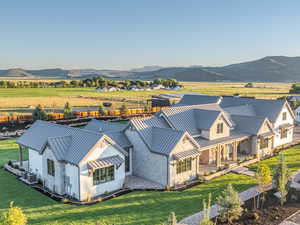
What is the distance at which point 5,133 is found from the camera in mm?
39781

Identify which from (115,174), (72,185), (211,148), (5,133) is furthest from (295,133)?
(5,133)

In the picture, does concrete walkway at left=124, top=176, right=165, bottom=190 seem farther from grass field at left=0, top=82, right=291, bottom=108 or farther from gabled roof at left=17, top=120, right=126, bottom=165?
grass field at left=0, top=82, right=291, bottom=108

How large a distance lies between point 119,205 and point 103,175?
265cm

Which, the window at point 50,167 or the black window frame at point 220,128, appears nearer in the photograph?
the window at point 50,167

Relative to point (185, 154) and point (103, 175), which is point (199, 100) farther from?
point (103, 175)

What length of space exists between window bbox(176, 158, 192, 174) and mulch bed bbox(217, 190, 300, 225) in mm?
5432

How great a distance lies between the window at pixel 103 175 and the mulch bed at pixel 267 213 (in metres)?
8.11

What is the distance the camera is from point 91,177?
18969mm

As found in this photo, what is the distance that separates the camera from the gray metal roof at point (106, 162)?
1870 centimetres

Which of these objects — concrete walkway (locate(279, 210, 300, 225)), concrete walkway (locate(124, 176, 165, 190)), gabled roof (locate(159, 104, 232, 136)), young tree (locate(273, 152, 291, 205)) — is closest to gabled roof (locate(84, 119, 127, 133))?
gabled roof (locate(159, 104, 232, 136))

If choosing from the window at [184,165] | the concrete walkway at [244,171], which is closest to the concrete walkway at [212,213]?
the concrete walkway at [244,171]

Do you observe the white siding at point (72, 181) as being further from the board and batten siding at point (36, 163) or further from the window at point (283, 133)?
the window at point (283, 133)

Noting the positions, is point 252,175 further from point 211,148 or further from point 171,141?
point 171,141

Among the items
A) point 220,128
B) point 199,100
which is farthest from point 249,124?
point 199,100
